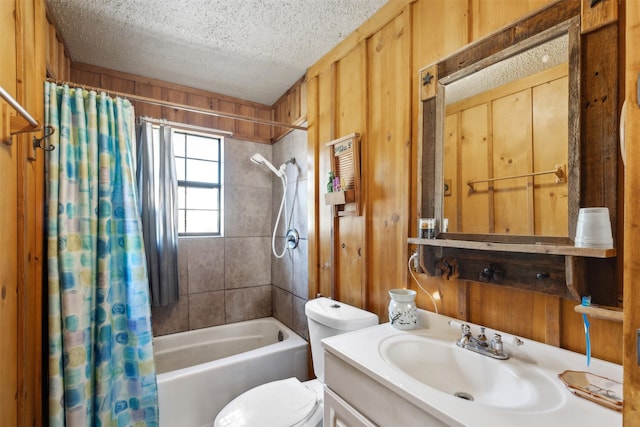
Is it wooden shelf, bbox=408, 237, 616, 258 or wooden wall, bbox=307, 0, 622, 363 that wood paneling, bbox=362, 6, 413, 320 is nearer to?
wooden wall, bbox=307, 0, 622, 363

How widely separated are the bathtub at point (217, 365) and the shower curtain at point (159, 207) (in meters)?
0.43

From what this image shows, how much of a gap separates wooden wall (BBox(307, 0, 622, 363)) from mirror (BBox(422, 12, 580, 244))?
13cm

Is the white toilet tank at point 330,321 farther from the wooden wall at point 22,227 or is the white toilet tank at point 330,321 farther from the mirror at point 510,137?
the wooden wall at point 22,227

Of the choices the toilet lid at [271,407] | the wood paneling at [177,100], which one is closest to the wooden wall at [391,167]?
the toilet lid at [271,407]

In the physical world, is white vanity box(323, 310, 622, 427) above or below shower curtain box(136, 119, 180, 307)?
below

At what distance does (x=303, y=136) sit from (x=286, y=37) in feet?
2.32

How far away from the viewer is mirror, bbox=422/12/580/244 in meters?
0.91

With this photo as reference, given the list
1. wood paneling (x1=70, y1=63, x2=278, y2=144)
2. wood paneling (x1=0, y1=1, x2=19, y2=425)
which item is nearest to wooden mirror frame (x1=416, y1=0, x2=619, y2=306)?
wood paneling (x1=0, y1=1, x2=19, y2=425)

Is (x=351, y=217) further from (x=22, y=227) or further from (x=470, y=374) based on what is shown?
(x=22, y=227)

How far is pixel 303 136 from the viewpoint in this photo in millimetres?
2350

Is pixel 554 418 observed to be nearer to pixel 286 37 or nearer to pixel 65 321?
pixel 65 321

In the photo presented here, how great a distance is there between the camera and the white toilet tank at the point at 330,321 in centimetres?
145

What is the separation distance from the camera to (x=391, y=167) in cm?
153

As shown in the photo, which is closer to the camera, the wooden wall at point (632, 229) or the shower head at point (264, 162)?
the wooden wall at point (632, 229)
